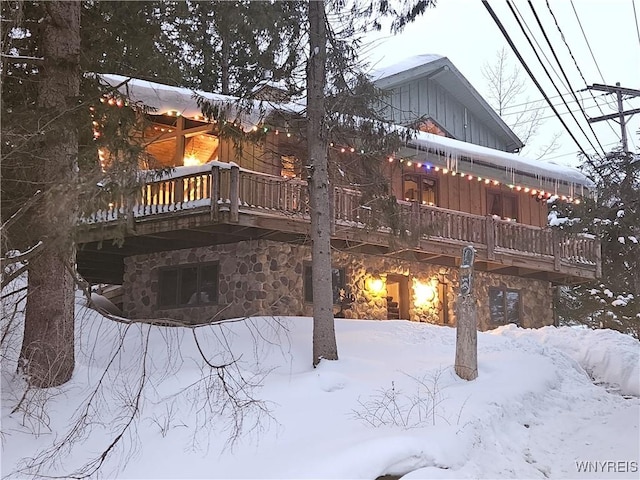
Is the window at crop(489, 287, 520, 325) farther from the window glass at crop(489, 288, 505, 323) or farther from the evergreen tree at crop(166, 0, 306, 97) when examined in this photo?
the evergreen tree at crop(166, 0, 306, 97)

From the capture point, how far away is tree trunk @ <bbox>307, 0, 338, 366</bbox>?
394 inches

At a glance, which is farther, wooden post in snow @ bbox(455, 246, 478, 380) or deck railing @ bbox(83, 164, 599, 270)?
deck railing @ bbox(83, 164, 599, 270)

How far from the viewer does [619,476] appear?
709 cm

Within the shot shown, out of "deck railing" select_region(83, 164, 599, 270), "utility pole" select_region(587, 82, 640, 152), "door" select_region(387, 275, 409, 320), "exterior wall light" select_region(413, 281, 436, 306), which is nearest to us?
"deck railing" select_region(83, 164, 599, 270)

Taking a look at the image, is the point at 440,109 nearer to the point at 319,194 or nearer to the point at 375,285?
the point at 375,285

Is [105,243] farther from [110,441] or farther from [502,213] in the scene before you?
[502,213]

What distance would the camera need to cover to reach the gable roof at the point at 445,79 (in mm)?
19656

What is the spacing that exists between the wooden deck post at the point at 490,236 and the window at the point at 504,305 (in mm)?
2317

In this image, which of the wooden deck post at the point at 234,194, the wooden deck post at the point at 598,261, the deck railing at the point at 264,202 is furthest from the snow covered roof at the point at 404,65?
the wooden deck post at the point at 234,194

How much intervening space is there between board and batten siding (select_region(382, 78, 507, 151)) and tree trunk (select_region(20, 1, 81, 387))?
1221cm

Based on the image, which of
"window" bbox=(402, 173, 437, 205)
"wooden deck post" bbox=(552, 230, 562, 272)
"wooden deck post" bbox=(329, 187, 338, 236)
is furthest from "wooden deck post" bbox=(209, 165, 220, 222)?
"wooden deck post" bbox=(552, 230, 562, 272)

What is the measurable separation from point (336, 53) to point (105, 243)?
24.5 feet

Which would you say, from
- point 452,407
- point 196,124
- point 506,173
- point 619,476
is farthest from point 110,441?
point 506,173

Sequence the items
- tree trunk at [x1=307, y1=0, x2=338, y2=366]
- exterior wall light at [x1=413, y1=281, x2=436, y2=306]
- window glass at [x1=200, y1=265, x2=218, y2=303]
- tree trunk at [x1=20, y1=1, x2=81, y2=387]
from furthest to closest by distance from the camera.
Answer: exterior wall light at [x1=413, y1=281, x2=436, y2=306] < window glass at [x1=200, y1=265, x2=218, y2=303] < tree trunk at [x1=307, y1=0, x2=338, y2=366] < tree trunk at [x1=20, y1=1, x2=81, y2=387]
